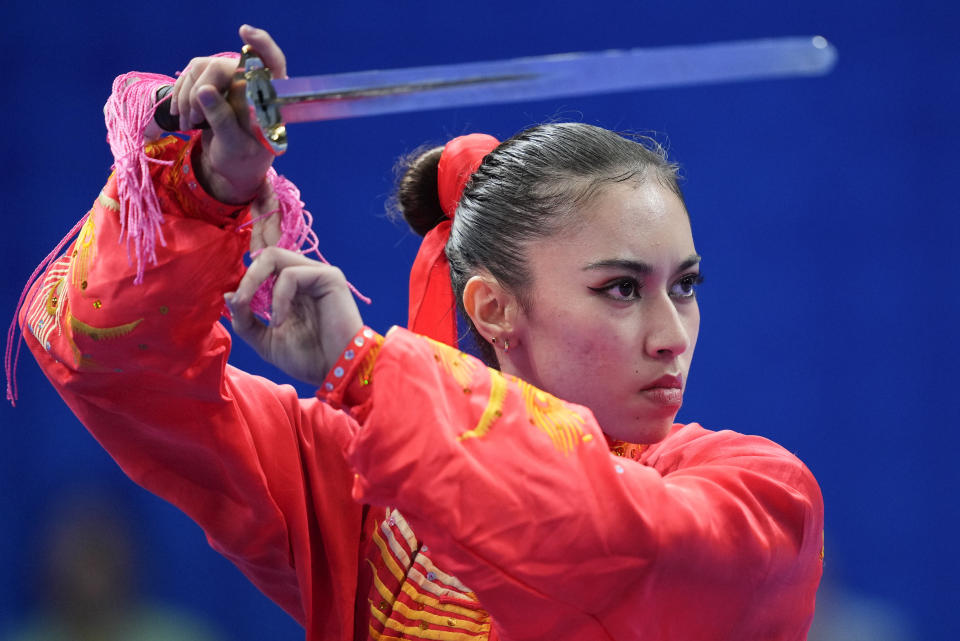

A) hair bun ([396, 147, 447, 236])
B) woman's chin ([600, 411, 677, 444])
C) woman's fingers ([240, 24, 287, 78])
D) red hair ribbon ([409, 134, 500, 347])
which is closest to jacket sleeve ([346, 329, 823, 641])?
woman's chin ([600, 411, 677, 444])

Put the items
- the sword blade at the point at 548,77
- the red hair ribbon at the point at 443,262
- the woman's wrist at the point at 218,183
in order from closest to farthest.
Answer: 1. the sword blade at the point at 548,77
2. the woman's wrist at the point at 218,183
3. the red hair ribbon at the point at 443,262

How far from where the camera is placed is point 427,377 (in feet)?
2.80

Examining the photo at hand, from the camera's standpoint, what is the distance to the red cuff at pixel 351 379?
86 cm

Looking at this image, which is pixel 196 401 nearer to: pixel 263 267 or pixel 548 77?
pixel 263 267

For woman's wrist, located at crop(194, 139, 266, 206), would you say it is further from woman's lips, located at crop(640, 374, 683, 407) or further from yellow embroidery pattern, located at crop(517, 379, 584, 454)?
woman's lips, located at crop(640, 374, 683, 407)

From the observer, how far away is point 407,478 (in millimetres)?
832

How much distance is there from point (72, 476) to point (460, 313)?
142 cm

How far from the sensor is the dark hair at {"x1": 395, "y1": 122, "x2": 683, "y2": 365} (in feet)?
3.96

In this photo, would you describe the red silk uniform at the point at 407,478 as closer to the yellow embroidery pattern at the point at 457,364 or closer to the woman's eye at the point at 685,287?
the yellow embroidery pattern at the point at 457,364

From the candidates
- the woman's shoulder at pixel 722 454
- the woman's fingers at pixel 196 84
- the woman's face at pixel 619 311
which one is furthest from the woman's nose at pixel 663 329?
the woman's fingers at pixel 196 84

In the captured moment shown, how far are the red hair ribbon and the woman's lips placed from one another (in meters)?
0.32

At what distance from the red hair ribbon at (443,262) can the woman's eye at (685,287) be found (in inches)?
12.6

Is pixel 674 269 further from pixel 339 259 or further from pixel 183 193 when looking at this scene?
pixel 339 259

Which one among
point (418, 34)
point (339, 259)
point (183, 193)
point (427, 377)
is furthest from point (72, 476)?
point (427, 377)
